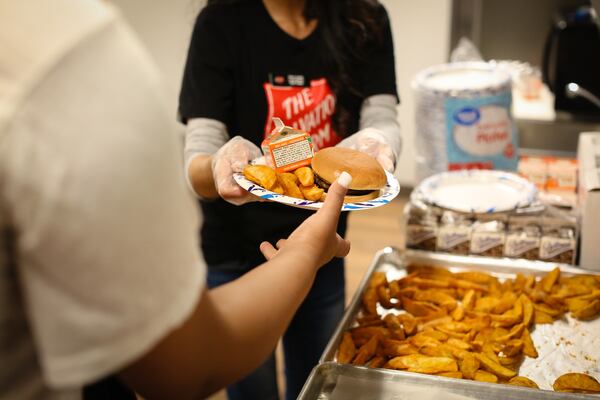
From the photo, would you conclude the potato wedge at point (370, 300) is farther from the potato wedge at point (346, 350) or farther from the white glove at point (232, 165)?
the white glove at point (232, 165)

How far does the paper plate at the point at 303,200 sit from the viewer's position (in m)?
1.09

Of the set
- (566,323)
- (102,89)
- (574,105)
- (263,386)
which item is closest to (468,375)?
(566,323)

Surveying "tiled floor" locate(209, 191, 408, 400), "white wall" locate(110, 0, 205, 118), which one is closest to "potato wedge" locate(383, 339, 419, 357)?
"tiled floor" locate(209, 191, 408, 400)

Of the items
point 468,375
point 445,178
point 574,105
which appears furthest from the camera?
point 574,105

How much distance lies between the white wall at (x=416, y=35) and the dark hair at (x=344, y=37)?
69.6 inches

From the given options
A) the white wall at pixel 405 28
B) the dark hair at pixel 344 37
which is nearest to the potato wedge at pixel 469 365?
the dark hair at pixel 344 37

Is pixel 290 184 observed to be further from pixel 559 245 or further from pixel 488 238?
pixel 559 245

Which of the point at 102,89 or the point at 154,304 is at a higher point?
the point at 102,89

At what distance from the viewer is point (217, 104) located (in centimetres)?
139

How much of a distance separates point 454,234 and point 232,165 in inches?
22.7

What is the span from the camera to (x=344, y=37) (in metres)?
1.45

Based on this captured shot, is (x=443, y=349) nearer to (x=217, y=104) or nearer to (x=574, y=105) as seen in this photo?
(x=217, y=104)

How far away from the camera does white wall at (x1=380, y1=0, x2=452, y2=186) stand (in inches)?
128

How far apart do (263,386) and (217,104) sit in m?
0.77
